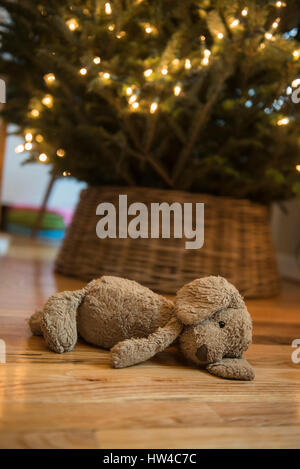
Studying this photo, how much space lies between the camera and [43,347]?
69 cm

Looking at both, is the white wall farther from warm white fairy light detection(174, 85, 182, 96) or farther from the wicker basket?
warm white fairy light detection(174, 85, 182, 96)

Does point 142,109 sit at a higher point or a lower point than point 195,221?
higher

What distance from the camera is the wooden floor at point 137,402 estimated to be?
43 cm

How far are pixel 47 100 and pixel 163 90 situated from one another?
0.44 metres

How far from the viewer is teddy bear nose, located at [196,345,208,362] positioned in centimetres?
64

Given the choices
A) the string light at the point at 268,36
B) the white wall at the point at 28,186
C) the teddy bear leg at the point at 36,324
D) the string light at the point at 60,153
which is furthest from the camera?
the white wall at the point at 28,186


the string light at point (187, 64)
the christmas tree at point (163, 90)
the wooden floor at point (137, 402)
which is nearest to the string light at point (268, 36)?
the christmas tree at point (163, 90)

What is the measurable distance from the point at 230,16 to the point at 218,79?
139mm

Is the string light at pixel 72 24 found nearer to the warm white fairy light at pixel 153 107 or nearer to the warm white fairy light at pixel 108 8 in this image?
the warm white fairy light at pixel 108 8

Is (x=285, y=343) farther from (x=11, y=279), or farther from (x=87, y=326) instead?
(x=11, y=279)

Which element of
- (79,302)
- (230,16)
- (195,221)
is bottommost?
(79,302)

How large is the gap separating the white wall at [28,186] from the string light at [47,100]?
6.99 feet

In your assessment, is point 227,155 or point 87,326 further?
point 227,155
